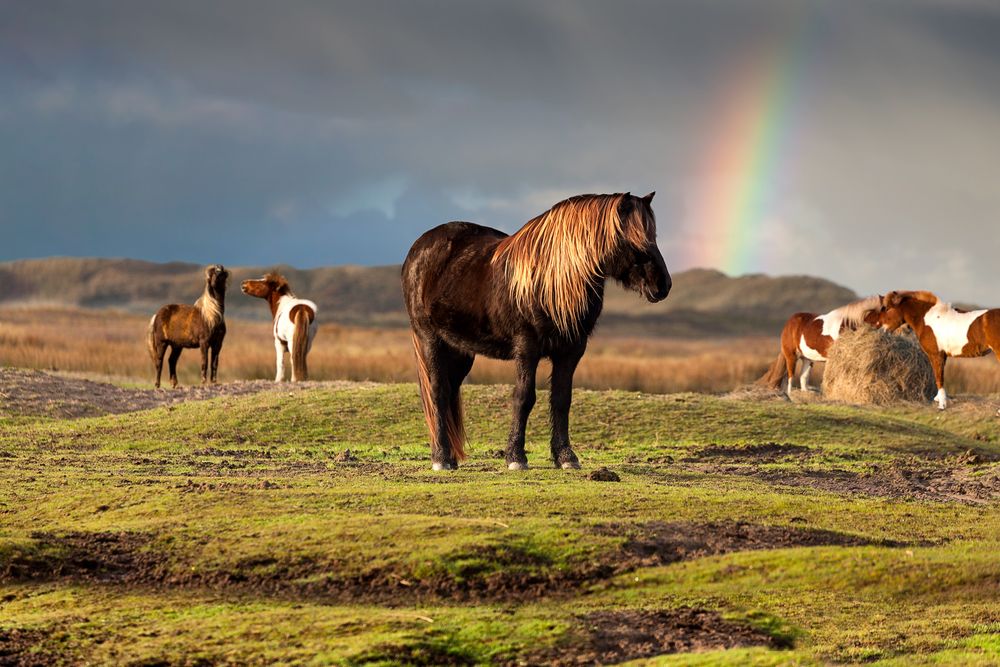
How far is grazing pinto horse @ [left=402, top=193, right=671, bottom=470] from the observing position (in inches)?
494

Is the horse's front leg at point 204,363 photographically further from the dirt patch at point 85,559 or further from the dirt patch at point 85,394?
the dirt patch at point 85,559

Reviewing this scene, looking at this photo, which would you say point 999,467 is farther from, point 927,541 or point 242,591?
point 242,591

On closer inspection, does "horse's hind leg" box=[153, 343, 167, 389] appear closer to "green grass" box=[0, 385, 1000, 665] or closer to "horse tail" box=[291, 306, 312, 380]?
"horse tail" box=[291, 306, 312, 380]

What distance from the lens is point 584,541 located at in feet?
31.8

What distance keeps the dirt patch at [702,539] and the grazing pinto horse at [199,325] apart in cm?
1616

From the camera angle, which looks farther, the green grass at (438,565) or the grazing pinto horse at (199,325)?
the grazing pinto horse at (199,325)

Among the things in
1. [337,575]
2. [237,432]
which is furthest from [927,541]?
[237,432]

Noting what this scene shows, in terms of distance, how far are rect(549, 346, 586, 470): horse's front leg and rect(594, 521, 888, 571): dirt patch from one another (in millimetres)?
2607

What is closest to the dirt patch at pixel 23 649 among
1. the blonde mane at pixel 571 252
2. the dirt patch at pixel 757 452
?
the blonde mane at pixel 571 252

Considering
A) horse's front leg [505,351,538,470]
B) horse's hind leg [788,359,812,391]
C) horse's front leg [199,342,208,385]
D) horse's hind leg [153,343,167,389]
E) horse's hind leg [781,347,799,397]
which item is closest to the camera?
horse's front leg [505,351,538,470]

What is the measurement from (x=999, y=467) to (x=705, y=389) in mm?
15765

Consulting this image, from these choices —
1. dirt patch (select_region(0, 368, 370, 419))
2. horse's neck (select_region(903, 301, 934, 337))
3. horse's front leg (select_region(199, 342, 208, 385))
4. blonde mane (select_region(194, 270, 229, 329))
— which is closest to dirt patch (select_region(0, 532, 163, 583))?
dirt patch (select_region(0, 368, 370, 419))

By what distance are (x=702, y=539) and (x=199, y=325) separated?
1750cm

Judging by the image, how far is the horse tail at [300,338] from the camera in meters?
25.4
